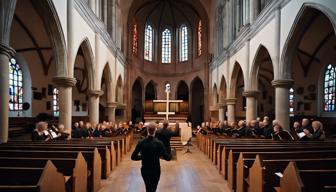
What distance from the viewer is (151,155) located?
5.09m

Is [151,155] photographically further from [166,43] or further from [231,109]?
[166,43]

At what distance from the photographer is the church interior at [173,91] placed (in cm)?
584

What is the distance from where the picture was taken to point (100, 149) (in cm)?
796

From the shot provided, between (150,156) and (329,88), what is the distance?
19.3 metres

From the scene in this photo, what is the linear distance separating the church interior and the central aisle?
6cm

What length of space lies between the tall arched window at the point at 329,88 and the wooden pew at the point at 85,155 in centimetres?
1839

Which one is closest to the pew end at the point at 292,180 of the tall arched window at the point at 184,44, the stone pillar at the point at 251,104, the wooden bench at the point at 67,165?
the wooden bench at the point at 67,165

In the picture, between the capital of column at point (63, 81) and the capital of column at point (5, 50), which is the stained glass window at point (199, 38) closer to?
the capital of column at point (63, 81)

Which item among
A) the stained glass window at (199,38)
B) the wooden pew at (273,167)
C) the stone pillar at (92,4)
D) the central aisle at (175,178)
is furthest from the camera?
the stained glass window at (199,38)

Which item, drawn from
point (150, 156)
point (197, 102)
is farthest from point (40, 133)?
point (197, 102)

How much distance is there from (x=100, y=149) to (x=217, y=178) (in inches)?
141

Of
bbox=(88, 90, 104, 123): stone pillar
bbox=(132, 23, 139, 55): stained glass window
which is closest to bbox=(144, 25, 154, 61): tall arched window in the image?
bbox=(132, 23, 139, 55): stained glass window

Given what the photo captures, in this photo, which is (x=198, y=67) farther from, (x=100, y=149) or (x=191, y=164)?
(x=100, y=149)

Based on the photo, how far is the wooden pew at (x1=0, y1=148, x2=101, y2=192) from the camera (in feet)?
18.8
